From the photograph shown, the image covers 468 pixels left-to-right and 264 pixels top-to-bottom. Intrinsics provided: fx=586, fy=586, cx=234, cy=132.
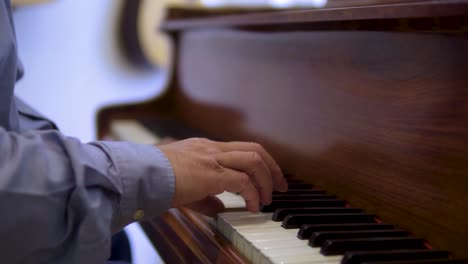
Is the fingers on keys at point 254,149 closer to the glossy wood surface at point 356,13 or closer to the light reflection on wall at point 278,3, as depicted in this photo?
the glossy wood surface at point 356,13

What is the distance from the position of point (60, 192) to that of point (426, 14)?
511 mm

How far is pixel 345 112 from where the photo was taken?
1015 mm

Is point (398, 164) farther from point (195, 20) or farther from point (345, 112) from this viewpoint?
point (195, 20)

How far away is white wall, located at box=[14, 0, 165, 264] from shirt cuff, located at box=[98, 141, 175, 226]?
2.15 metres

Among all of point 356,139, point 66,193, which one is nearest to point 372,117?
point 356,139

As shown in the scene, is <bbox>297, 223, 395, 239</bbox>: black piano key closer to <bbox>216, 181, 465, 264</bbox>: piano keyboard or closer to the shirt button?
<bbox>216, 181, 465, 264</bbox>: piano keyboard

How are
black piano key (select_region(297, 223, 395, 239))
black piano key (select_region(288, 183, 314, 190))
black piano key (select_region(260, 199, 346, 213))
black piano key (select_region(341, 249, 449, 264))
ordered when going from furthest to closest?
black piano key (select_region(288, 183, 314, 190)) → black piano key (select_region(260, 199, 346, 213)) → black piano key (select_region(297, 223, 395, 239)) → black piano key (select_region(341, 249, 449, 264))

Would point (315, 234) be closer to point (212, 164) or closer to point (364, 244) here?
point (364, 244)

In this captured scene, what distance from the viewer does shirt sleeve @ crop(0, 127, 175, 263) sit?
0.72m

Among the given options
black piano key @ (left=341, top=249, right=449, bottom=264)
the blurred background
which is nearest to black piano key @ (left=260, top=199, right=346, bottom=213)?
black piano key @ (left=341, top=249, right=449, bottom=264)

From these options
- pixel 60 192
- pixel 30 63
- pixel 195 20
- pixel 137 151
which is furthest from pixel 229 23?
pixel 30 63

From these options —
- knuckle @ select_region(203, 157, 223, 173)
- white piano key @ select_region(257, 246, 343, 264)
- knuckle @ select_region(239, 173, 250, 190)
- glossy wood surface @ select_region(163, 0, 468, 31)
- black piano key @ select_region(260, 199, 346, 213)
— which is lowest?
white piano key @ select_region(257, 246, 343, 264)

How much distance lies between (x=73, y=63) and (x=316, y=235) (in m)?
2.53

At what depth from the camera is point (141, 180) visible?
81cm
